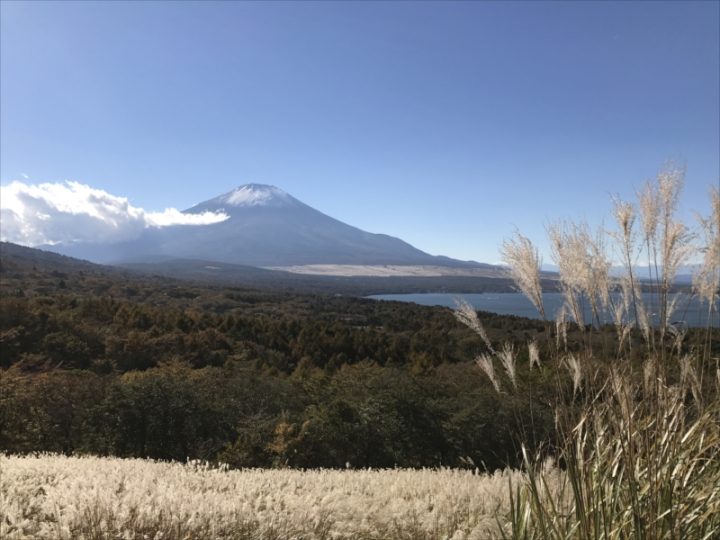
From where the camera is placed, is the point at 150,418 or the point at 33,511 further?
the point at 150,418

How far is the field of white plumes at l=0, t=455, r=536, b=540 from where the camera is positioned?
→ 120 inches

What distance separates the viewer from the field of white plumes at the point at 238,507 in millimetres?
3043

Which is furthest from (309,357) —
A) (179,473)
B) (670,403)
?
(670,403)

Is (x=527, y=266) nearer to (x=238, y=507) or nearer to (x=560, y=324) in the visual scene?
(x=560, y=324)

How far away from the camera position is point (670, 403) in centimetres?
301

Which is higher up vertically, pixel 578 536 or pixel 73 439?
pixel 578 536

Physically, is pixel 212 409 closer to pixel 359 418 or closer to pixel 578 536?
pixel 359 418

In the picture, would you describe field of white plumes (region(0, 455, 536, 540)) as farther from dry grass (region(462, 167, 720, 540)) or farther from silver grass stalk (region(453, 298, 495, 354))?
silver grass stalk (region(453, 298, 495, 354))

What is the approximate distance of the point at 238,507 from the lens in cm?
332

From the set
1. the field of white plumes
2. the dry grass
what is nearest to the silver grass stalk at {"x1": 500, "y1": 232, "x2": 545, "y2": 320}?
the dry grass

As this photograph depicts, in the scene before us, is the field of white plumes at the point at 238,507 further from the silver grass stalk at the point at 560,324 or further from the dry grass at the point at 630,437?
the silver grass stalk at the point at 560,324

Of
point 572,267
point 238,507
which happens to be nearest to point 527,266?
point 572,267

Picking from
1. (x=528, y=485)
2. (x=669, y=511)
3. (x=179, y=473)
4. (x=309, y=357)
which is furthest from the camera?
(x=309, y=357)

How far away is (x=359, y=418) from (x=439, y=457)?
186 cm
